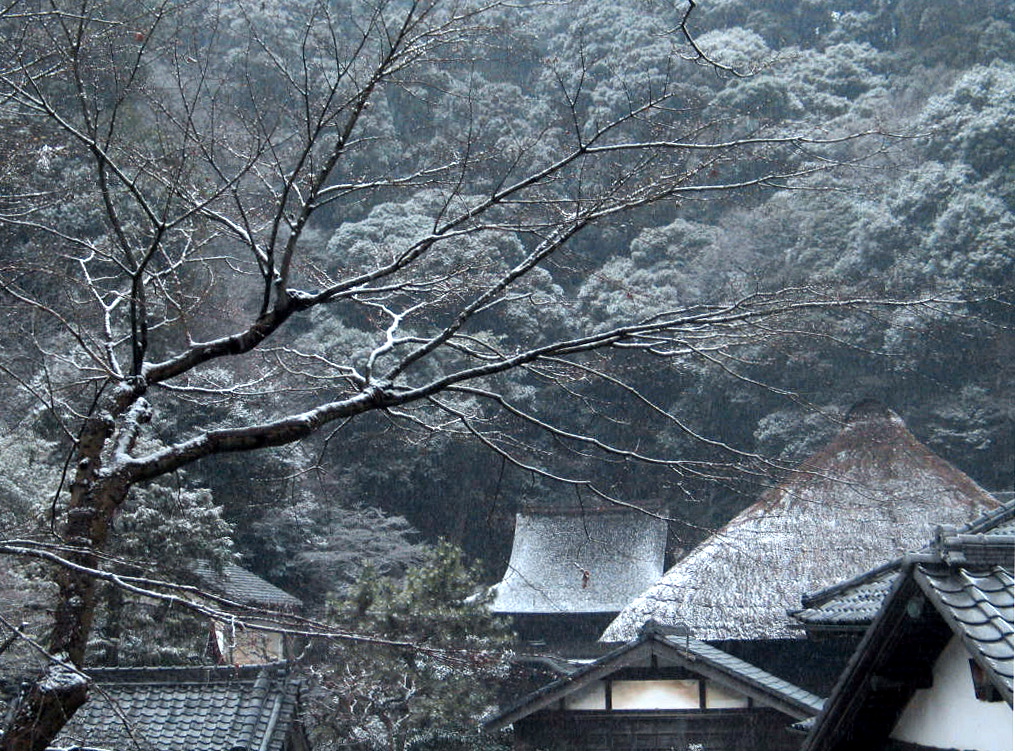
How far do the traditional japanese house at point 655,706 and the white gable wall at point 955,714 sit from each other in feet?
18.4

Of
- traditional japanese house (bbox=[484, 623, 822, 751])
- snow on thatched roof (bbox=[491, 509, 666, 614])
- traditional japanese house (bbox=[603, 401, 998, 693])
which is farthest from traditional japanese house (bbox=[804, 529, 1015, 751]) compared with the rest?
snow on thatched roof (bbox=[491, 509, 666, 614])

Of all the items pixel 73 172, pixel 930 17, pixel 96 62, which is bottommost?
pixel 96 62

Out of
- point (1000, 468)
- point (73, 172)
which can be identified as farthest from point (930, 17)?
point (73, 172)

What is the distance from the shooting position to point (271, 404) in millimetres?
13148

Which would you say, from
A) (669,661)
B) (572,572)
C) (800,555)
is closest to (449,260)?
(669,661)

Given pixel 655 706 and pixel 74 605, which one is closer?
pixel 74 605

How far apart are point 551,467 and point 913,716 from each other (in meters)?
15.2

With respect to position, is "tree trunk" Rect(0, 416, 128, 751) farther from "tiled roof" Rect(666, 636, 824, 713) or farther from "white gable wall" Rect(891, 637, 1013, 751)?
"tiled roof" Rect(666, 636, 824, 713)

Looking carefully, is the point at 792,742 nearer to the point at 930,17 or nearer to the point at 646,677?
the point at 646,677

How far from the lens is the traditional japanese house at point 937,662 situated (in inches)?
112

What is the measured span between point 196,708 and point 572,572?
43.3 ft

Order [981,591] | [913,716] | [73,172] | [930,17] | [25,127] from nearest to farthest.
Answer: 1. [981,591]
2. [913,716]
3. [25,127]
4. [73,172]
5. [930,17]

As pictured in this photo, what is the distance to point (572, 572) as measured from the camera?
20.2m

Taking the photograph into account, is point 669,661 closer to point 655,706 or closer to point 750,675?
point 655,706
